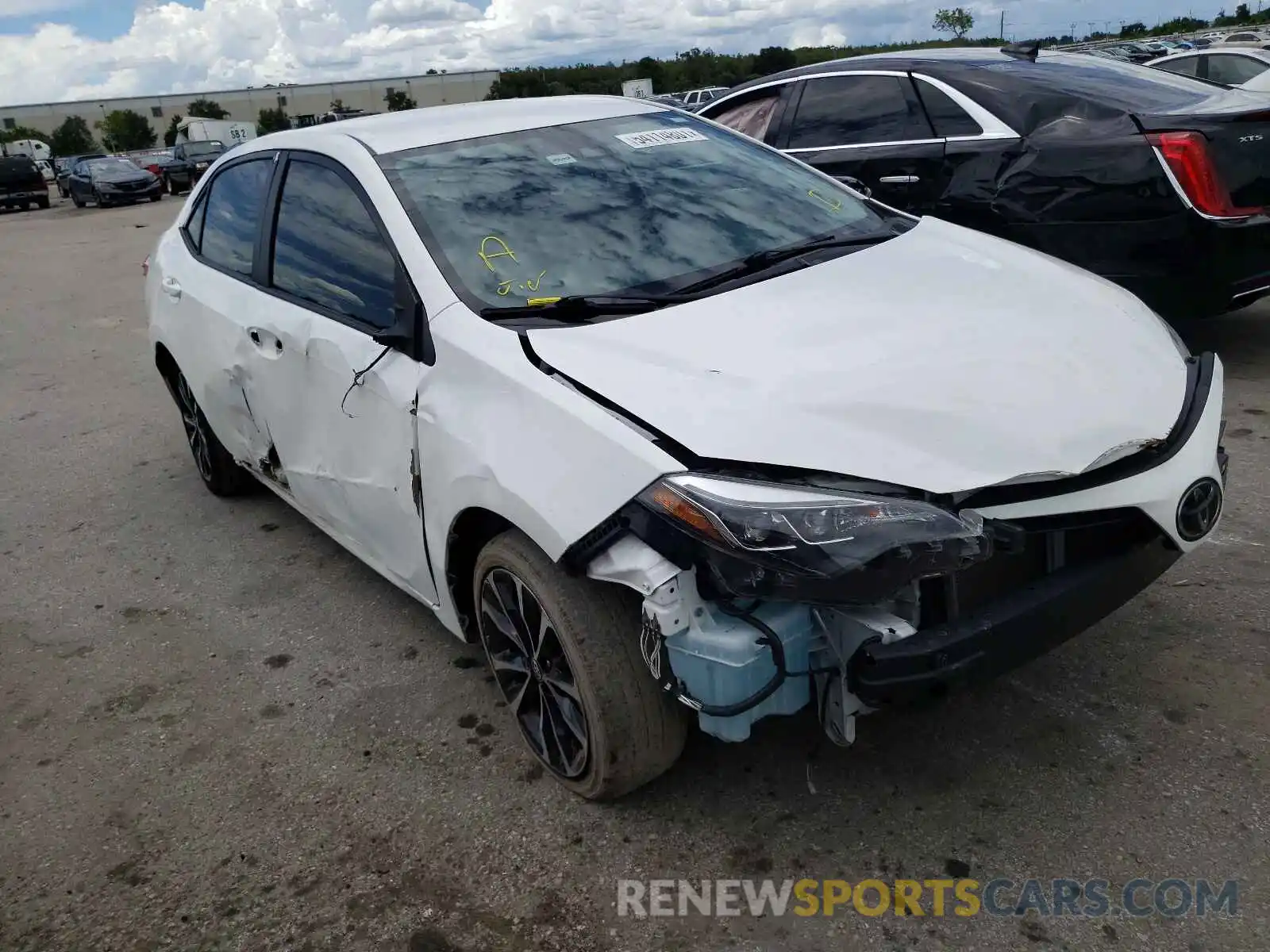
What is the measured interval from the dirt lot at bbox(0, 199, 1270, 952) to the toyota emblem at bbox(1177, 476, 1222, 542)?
0.61 metres

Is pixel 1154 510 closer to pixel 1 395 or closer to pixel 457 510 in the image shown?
pixel 457 510

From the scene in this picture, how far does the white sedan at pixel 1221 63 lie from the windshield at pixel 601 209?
11590mm

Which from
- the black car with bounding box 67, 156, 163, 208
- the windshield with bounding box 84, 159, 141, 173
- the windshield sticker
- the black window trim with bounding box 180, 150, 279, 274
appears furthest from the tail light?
the windshield with bounding box 84, 159, 141, 173

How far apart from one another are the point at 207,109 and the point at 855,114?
9724cm

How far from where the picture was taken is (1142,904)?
2.19m

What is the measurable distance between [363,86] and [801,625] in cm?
10588

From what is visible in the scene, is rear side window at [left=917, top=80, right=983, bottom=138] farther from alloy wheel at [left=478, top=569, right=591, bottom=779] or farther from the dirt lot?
alloy wheel at [left=478, top=569, right=591, bottom=779]

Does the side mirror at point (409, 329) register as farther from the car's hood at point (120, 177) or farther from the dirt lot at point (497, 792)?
the car's hood at point (120, 177)

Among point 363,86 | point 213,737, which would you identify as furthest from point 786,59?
point 213,737

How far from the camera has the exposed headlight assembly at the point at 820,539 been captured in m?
2.00

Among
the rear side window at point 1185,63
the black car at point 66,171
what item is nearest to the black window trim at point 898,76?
the rear side window at point 1185,63

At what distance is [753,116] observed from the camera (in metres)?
6.69

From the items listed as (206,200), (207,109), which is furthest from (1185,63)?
(207,109)
